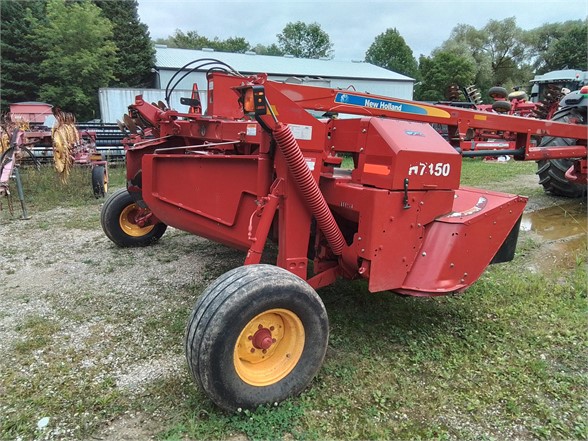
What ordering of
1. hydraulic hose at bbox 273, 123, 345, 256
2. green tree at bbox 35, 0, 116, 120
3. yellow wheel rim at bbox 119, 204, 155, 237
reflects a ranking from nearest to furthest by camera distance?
hydraulic hose at bbox 273, 123, 345, 256 < yellow wheel rim at bbox 119, 204, 155, 237 < green tree at bbox 35, 0, 116, 120

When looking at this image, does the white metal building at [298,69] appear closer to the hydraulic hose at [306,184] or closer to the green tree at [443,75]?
the green tree at [443,75]

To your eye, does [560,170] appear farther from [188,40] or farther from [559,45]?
[188,40]

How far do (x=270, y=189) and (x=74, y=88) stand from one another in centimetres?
2327

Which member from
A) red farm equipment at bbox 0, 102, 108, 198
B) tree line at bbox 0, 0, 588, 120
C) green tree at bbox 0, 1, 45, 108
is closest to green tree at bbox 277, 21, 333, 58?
tree line at bbox 0, 0, 588, 120

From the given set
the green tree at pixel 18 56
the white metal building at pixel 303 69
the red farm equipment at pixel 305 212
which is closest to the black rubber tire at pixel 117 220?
the red farm equipment at pixel 305 212

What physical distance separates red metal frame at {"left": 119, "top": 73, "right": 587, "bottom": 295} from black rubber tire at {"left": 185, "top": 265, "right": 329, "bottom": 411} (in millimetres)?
470

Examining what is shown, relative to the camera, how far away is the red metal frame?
2689mm

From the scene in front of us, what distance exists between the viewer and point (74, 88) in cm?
2247

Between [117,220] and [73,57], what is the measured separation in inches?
816

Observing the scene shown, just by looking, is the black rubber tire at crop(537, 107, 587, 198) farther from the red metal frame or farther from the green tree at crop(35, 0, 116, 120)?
the green tree at crop(35, 0, 116, 120)

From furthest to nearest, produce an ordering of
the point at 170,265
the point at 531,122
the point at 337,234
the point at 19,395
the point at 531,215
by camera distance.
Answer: the point at 531,215
the point at 170,265
the point at 531,122
the point at 337,234
the point at 19,395

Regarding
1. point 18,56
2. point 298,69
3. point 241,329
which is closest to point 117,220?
point 241,329

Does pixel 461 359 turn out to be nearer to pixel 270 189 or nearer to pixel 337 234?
pixel 337 234

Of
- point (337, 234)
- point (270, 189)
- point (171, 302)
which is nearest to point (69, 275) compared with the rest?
point (171, 302)
